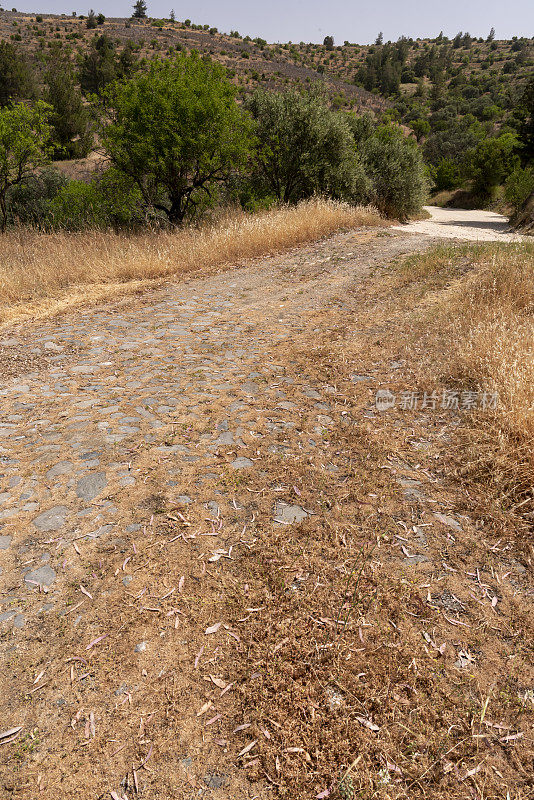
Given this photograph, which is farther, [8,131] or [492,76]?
[492,76]

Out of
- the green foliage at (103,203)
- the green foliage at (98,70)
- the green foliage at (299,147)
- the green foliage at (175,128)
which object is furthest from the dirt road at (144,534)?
the green foliage at (98,70)

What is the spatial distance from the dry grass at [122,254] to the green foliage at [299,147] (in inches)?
142

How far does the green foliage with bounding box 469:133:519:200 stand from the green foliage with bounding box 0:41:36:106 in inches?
1303

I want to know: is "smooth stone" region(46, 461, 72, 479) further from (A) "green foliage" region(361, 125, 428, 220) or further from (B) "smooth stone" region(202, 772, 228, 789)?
(A) "green foliage" region(361, 125, 428, 220)

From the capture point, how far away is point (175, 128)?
10.2 meters

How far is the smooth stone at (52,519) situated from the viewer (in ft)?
8.09

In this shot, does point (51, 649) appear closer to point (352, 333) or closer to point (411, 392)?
point (411, 392)

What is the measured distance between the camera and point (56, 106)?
29.1m

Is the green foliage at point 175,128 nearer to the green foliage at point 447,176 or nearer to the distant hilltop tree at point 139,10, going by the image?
the green foliage at point 447,176

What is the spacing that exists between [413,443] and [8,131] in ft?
44.0

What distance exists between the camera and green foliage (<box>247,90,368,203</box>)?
43.3 feet

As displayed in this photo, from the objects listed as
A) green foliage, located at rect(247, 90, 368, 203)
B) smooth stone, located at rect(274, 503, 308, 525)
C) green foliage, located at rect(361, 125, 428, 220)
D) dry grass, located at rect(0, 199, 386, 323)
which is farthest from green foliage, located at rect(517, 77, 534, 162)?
smooth stone, located at rect(274, 503, 308, 525)

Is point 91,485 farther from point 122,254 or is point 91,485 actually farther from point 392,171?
point 392,171

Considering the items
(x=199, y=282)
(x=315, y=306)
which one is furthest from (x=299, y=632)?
(x=199, y=282)
